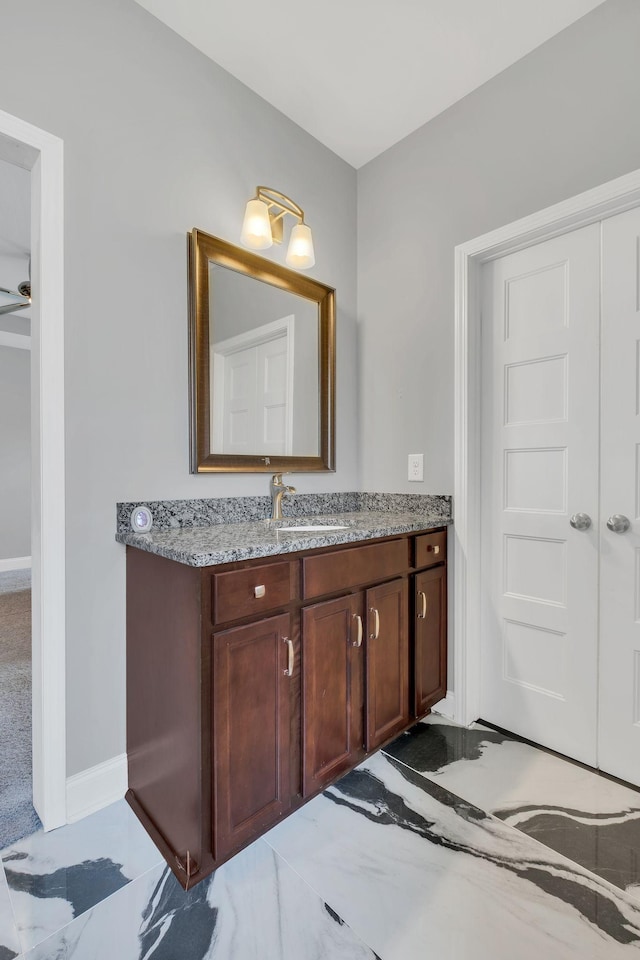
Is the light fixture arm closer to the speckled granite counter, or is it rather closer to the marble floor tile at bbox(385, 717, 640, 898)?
the speckled granite counter

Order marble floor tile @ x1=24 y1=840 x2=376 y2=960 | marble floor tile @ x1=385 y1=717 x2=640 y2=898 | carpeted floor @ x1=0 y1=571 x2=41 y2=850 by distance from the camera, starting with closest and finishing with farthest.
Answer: marble floor tile @ x1=24 y1=840 x2=376 y2=960 → marble floor tile @ x1=385 y1=717 x2=640 y2=898 → carpeted floor @ x1=0 y1=571 x2=41 y2=850

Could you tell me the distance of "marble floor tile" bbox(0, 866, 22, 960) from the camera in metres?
1.04

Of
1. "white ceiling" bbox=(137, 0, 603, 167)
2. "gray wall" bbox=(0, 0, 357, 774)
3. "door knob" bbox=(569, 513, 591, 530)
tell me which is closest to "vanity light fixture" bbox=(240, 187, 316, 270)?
"gray wall" bbox=(0, 0, 357, 774)

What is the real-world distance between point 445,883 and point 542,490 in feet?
4.35

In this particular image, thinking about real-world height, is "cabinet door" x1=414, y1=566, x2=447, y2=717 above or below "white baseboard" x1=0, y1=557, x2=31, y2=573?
above

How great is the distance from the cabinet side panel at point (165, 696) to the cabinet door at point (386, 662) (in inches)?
25.4

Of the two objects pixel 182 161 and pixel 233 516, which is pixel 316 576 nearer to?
pixel 233 516

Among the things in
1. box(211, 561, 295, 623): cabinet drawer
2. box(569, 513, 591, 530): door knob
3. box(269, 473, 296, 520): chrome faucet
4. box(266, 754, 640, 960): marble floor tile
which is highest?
box(269, 473, 296, 520): chrome faucet

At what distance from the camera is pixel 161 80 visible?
1.65m

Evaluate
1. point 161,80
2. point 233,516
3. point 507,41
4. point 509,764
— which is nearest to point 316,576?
point 233,516

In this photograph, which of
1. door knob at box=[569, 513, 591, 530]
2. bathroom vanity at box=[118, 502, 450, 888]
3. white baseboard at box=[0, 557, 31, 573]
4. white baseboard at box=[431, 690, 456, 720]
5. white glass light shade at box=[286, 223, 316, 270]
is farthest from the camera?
white baseboard at box=[0, 557, 31, 573]

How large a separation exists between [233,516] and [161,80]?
63.4 inches

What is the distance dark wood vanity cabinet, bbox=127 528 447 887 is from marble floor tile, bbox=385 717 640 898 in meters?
0.24

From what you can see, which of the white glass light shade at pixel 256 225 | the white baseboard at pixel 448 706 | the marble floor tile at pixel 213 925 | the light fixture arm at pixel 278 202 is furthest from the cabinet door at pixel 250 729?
the light fixture arm at pixel 278 202
